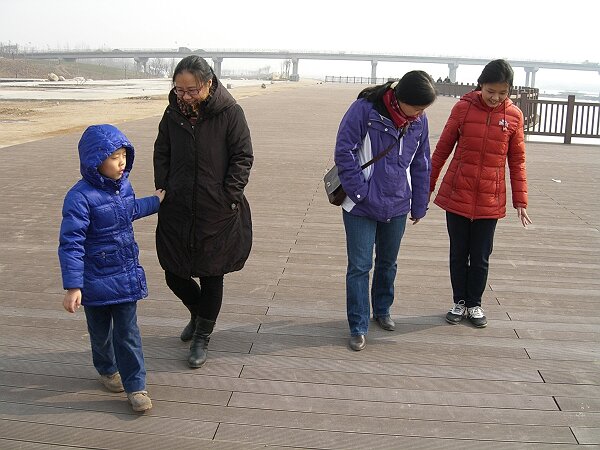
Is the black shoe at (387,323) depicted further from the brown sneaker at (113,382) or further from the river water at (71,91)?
the river water at (71,91)

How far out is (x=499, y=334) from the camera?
384 centimetres

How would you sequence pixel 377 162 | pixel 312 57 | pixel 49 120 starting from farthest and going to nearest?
pixel 312 57
pixel 49 120
pixel 377 162

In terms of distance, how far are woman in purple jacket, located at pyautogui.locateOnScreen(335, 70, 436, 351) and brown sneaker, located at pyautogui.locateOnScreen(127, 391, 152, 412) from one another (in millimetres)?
1179

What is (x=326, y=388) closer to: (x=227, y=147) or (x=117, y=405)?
(x=117, y=405)

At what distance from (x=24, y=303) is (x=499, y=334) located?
114 inches

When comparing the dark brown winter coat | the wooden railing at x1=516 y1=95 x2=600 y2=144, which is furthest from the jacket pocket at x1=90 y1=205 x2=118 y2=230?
the wooden railing at x1=516 y1=95 x2=600 y2=144

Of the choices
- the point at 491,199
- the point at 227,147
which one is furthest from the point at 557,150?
the point at 227,147

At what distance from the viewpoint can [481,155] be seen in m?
3.88

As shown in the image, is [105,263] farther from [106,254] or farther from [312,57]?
[312,57]

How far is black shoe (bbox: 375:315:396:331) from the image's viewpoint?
3.87 m

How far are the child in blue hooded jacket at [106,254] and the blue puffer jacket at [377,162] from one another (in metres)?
1.09

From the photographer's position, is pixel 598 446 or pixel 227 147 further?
pixel 227 147

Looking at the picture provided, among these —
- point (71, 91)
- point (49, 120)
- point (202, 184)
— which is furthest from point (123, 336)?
point (71, 91)

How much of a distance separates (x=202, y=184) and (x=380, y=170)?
95cm
